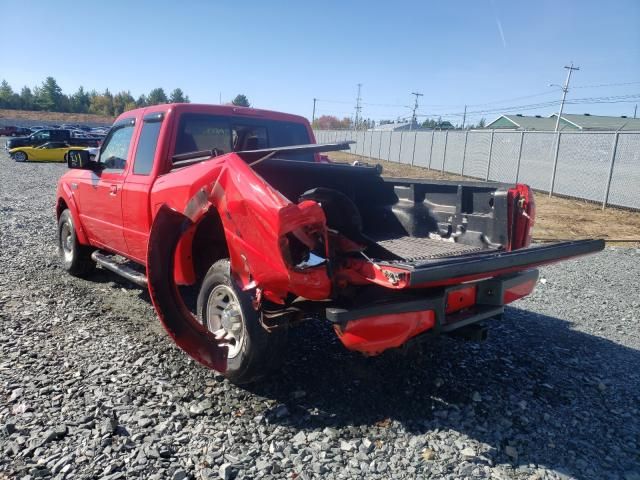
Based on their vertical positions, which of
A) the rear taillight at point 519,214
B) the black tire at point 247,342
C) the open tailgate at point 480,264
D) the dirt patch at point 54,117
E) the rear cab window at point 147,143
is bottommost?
the black tire at point 247,342

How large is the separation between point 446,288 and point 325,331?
68.5 inches

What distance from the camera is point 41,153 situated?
27.9 metres

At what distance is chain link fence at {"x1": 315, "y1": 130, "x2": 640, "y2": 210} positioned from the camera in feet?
45.8

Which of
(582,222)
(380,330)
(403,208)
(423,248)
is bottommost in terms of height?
(582,222)

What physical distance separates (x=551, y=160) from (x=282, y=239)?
1754 cm

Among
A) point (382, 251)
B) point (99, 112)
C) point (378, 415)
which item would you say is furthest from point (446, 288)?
point (99, 112)

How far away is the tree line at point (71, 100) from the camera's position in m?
92.7

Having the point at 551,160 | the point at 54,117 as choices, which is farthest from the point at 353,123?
the point at 551,160

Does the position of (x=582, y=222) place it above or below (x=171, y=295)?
below

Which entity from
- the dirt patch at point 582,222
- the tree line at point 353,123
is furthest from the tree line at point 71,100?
the dirt patch at point 582,222

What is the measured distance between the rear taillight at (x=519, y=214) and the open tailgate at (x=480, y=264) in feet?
1.03

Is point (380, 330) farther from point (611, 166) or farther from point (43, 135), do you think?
point (43, 135)

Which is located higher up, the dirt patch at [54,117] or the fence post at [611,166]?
the dirt patch at [54,117]

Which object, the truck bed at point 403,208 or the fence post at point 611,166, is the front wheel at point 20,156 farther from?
the truck bed at point 403,208
